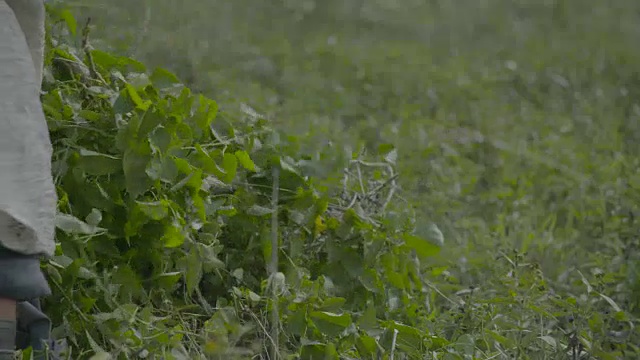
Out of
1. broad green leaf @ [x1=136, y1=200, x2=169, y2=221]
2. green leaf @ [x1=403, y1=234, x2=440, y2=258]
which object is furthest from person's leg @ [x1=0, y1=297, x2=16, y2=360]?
green leaf @ [x1=403, y1=234, x2=440, y2=258]

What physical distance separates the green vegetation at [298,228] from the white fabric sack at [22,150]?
0.31 m

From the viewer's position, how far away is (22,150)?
6.30 ft

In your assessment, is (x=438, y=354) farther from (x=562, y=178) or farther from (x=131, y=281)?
(x=562, y=178)

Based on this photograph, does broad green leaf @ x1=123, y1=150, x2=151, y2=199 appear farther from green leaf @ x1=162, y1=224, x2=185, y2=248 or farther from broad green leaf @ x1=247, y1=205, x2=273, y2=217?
broad green leaf @ x1=247, y1=205, x2=273, y2=217

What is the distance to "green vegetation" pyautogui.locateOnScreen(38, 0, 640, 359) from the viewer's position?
236 centimetres

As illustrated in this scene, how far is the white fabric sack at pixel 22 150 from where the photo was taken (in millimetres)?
1842

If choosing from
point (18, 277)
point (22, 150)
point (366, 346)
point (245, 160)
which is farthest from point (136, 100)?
point (366, 346)

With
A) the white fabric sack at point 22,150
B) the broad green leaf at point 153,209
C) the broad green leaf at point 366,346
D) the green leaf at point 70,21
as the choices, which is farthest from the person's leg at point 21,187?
the broad green leaf at point 366,346

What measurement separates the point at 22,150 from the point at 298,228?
3.19ft

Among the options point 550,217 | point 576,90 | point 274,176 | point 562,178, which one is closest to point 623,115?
point 576,90

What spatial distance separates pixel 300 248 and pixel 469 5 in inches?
218

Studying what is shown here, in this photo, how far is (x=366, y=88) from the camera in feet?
18.9

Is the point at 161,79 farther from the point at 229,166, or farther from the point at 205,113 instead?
the point at 229,166

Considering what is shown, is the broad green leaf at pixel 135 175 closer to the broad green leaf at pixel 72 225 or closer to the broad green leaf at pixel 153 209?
the broad green leaf at pixel 153 209
